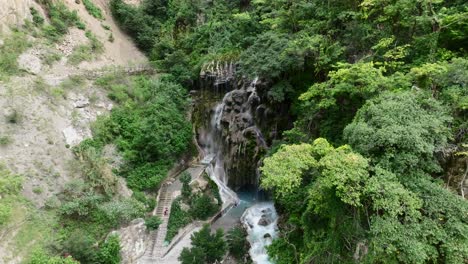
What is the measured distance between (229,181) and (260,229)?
16.2 ft

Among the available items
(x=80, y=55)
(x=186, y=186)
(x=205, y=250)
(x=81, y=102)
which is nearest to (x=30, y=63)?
(x=80, y=55)

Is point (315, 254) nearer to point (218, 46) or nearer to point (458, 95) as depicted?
point (458, 95)

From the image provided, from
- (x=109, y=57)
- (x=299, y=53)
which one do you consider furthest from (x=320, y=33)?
(x=109, y=57)

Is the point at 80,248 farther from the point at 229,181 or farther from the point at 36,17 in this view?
the point at 36,17

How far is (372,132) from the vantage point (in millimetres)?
8570

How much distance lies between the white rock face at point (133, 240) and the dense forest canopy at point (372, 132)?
7263 millimetres

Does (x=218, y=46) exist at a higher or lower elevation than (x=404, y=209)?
higher

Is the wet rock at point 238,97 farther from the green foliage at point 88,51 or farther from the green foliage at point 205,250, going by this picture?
the green foliage at point 88,51

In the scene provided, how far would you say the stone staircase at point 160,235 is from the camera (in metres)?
15.9

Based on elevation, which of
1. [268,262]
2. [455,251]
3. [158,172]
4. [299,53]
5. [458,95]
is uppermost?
[299,53]

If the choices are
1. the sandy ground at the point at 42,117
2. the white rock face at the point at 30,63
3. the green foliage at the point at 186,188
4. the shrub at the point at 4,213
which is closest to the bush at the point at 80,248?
the sandy ground at the point at 42,117

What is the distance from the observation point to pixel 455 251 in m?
7.39

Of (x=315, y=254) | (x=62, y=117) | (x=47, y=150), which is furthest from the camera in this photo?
(x=62, y=117)

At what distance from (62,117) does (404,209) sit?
19.2 meters
